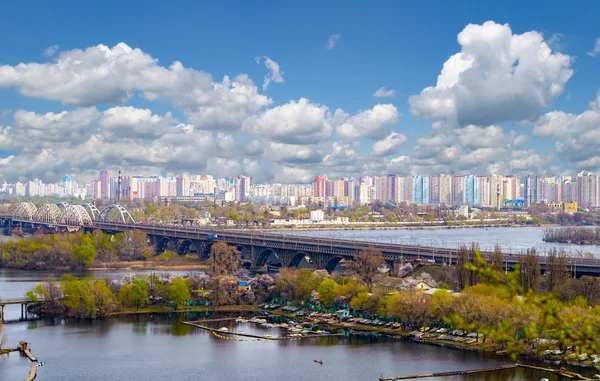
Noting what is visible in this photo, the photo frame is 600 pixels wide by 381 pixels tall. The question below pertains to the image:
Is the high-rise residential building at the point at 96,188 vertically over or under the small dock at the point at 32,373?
over

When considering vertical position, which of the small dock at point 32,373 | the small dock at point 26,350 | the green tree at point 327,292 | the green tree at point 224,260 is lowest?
the small dock at point 32,373

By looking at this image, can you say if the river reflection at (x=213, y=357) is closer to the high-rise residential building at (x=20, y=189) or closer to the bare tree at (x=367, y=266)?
the bare tree at (x=367, y=266)

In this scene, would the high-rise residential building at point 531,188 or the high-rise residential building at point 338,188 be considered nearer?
the high-rise residential building at point 531,188

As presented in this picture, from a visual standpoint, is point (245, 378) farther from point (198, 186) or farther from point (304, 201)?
point (198, 186)

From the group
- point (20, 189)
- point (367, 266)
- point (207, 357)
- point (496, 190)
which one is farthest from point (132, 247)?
point (20, 189)

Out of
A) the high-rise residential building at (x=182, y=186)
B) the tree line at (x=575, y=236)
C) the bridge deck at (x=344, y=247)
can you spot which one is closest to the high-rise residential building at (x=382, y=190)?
the high-rise residential building at (x=182, y=186)

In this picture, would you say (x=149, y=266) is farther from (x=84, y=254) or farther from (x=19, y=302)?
(x=19, y=302)
